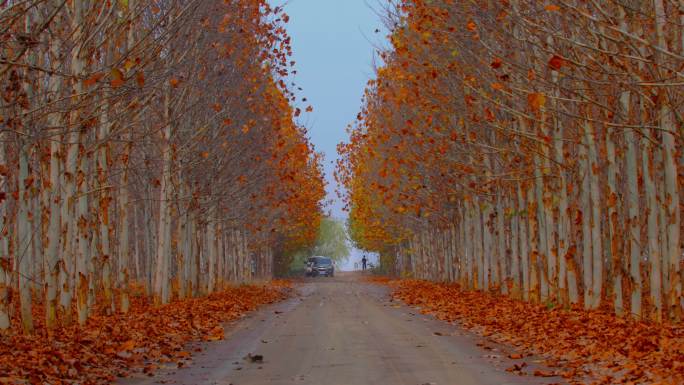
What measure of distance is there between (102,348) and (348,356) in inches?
135

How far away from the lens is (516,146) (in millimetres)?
23719

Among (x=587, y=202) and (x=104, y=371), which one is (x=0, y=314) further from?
(x=587, y=202)

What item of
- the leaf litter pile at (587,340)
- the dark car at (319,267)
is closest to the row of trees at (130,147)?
the leaf litter pile at (587,340)

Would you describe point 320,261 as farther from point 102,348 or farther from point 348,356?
point 102,348

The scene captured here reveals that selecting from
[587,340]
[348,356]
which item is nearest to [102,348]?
[348,356]

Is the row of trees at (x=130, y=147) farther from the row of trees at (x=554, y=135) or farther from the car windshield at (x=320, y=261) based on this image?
the car windshield at (x=320, y=261)

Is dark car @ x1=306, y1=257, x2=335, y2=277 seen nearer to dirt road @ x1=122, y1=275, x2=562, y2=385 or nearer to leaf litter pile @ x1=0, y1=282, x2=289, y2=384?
dirt road @ x1=122, y1=275, x2=562, y2=385

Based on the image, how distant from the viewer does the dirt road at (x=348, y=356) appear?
34.9 ft

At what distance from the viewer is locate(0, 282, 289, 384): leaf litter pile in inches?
403

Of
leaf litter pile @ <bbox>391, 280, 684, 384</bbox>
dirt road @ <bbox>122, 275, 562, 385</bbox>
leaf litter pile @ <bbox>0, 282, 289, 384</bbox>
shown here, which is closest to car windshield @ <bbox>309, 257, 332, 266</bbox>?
leaf litter pile @ <bbox>391, 280, 684, 384</bbox>

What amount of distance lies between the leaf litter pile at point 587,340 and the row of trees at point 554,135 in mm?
1105

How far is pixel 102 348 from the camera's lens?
12688 mm

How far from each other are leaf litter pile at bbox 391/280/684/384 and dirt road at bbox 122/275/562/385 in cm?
54

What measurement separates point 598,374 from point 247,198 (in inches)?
1178
